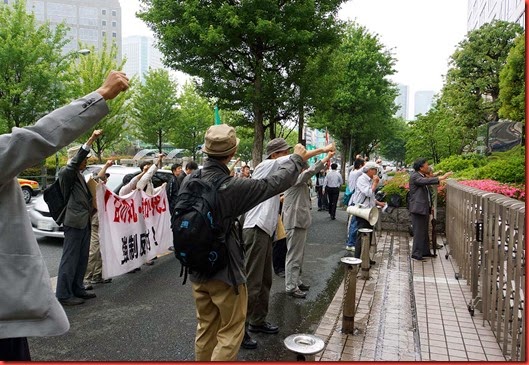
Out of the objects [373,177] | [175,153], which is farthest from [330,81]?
[175,153]

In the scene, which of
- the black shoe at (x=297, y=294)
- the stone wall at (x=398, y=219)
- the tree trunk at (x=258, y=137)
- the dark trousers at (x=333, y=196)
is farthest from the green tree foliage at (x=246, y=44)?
the black shoe at (x=297, y=294)

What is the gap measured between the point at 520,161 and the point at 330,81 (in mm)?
6758

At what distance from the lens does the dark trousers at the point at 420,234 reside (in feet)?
24.9

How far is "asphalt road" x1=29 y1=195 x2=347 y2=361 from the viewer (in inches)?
152

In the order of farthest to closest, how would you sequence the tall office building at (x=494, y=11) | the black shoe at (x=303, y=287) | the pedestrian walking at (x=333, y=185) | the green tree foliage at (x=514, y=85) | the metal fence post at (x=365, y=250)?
1. the tall office building at (x=494, y=11)
2. the green tree foliage at (x=514, y=85)
3. the pedestrian walking at (x=333, y=185)
4. the metal fence post at (x=365, y=250)
5. the black shoe at (x=303, y=287)

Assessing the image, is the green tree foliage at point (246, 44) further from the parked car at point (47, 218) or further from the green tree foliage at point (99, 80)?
the green tree foliage at point (99, 80)

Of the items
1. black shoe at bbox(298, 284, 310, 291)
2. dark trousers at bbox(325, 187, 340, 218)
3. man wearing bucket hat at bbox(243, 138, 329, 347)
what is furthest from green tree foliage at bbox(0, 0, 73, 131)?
man wearing bucket hat at bbox(243, 138, 329, 347)

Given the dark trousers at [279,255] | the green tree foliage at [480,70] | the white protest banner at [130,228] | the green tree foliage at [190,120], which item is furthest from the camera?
the green tree foliage at [190,120]

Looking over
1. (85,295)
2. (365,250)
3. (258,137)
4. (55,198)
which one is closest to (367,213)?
(365,250)

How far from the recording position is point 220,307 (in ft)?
9.55

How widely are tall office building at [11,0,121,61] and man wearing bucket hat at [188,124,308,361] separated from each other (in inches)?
3609

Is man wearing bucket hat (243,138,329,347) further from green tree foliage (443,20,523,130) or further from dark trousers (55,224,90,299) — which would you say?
green tree foliage (443,20,523,130)

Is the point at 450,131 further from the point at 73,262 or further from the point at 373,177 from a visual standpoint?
the point at 73,262

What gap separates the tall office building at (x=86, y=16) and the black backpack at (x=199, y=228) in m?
91.9
